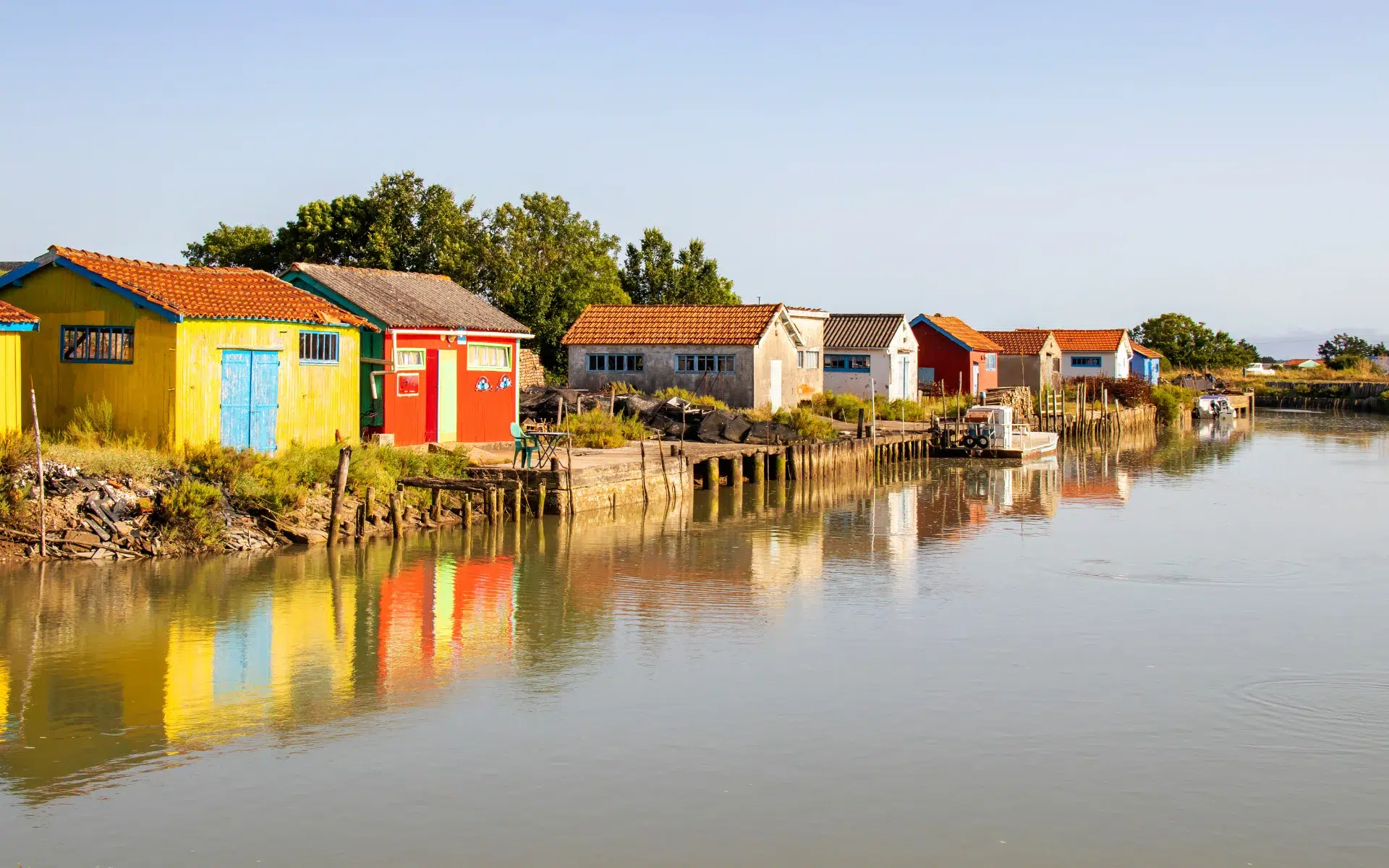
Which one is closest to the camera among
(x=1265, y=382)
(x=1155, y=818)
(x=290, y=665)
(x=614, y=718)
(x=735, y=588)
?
(x=1155, y=818)

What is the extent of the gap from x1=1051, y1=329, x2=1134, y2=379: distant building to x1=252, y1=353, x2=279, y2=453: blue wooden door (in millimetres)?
58906

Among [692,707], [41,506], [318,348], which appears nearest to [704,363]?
[318,348]

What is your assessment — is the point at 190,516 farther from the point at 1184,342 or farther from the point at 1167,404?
the point at 1184,342

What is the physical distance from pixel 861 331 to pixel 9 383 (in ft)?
130

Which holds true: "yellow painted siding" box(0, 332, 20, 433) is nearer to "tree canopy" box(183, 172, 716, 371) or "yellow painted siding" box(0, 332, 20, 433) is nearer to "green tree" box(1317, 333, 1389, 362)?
"tree canopy" box(183, 172, 716, 371)

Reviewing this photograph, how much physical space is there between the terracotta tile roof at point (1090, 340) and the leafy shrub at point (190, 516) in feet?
205

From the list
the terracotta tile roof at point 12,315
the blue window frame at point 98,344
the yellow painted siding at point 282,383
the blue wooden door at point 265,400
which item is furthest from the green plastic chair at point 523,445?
the terracotta tile roof at point 12,315

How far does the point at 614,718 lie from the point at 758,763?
2086 mm

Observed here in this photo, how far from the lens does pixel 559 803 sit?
12898 millimetres

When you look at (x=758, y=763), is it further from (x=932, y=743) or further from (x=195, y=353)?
(x=195, y=353)

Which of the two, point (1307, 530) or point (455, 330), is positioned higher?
point (455, 330)

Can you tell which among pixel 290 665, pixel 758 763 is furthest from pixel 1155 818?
pixel 290 665

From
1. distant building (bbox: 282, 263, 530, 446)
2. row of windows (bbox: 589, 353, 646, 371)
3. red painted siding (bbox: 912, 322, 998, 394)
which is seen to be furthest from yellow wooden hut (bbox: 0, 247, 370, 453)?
red painted siding (bbox: 912, 322, 998, 394)

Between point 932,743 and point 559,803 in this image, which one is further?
point 932,743
